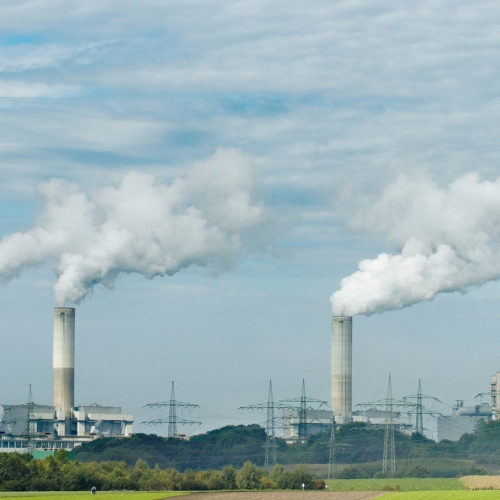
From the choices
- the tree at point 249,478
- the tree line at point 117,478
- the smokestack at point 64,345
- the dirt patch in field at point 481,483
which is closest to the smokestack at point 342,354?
the smokestack at point 64,345

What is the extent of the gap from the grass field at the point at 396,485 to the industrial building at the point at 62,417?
49033mm

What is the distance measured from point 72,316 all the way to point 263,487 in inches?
2310

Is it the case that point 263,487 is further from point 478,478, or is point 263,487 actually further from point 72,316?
point 72,316

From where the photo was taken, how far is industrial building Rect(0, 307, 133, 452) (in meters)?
132

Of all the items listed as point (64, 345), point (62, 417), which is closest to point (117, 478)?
point (64, 345)

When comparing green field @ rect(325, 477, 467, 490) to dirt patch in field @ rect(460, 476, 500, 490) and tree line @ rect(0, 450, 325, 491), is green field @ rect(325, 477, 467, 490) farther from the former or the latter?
tree line @ rect(0, 450, 325, 491)

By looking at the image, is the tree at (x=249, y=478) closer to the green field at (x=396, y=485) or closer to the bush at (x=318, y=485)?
the bush at (x=318, y=485)

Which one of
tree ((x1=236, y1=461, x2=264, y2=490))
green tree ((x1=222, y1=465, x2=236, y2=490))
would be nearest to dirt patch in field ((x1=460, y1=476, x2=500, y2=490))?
tree ((x1=236, y1=461, x2=264, y2=490))

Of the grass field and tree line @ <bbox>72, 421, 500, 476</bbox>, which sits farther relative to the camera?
tree line @ <bbox>72, 421, 500, 476</bbox>

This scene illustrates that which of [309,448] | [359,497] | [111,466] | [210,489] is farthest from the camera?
[309,448]

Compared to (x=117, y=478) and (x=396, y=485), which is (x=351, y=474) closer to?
(x=396, y=485)

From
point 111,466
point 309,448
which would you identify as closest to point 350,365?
point 309,448

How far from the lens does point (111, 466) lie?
8388cm

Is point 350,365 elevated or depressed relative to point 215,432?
elevated
